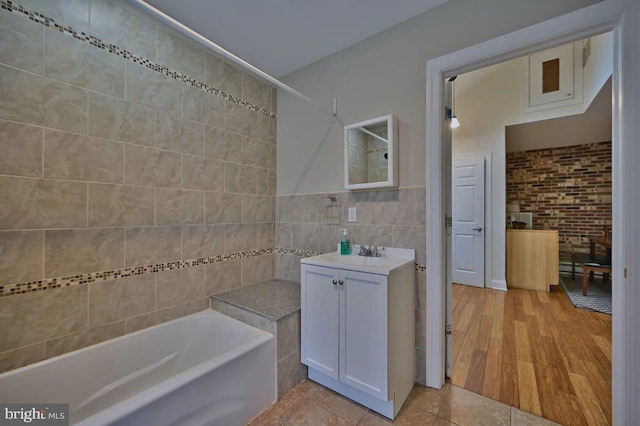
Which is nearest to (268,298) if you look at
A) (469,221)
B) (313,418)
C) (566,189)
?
(313,418)

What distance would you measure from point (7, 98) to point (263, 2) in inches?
58.7

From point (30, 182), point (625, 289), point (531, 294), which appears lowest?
point (531, 294)

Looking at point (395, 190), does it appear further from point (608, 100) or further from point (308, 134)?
point (608, 100)

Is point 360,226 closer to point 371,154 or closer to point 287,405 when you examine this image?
point 371,154

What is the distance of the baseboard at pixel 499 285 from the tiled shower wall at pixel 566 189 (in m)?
1.87

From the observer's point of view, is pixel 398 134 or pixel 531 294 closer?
pixel 398 134

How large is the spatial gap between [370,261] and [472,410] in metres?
1.03

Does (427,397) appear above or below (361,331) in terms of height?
below

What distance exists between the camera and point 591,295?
3.37 m

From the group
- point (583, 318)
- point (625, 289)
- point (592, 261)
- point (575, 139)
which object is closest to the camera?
point (625, 289)

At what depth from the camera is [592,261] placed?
3418 mm

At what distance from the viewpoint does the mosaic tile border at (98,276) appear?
1321 mm

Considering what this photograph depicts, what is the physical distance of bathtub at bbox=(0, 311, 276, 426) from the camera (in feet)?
3.80

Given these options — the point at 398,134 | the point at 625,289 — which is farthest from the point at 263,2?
the point at 625,289
